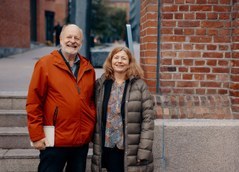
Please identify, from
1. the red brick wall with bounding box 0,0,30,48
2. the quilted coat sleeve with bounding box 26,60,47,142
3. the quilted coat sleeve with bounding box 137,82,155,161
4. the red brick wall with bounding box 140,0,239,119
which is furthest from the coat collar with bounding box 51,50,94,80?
the red brick wall with bounding box 0,0,30,48

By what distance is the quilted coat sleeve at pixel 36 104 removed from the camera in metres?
2.91

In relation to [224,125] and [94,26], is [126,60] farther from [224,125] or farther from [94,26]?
[94,26]

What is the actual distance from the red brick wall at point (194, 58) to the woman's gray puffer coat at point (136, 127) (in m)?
1.03

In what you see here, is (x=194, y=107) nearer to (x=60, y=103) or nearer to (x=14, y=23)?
(x=60, y=103)

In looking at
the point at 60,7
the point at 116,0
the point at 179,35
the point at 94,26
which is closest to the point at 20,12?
the point at 94,26

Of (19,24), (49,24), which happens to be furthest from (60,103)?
(49,24)

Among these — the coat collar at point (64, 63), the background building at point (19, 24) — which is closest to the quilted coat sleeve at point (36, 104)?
the coat collar at point (64, 63)

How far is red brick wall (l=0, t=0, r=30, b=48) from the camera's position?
53.4 feet

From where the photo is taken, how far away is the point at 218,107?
13.6ft

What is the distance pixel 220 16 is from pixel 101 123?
2.06 m

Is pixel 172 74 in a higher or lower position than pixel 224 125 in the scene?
higher

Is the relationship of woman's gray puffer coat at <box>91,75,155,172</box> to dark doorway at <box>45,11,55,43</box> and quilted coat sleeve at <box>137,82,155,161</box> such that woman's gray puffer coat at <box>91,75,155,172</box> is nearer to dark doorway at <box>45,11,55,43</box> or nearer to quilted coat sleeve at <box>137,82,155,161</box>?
quilted coat sleeve at <box>137,82,155,161</box>

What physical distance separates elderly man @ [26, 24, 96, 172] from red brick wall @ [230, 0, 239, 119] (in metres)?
1.95

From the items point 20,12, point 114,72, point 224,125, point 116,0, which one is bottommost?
point 224,125
